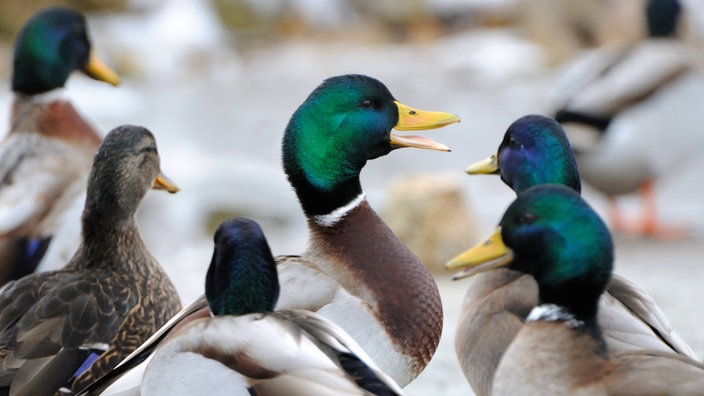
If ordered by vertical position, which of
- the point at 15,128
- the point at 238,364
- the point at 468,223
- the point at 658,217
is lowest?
the point at 658,217

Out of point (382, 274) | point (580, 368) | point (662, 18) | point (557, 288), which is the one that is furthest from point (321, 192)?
point (662, 18)

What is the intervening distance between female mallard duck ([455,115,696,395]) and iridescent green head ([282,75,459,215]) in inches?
10.2

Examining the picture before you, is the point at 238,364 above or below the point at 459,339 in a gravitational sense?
above

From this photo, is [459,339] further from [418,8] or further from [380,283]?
[418,8]

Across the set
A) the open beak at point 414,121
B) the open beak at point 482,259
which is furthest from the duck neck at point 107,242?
the open beak at point 482,259

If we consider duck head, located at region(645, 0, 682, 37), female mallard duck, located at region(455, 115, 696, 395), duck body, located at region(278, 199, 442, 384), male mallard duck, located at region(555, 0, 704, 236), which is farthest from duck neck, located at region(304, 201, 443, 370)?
duck head, located at region(645, 0, 682, 37)

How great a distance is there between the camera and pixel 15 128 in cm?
507

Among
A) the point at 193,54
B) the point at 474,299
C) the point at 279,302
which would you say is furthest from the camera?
the point at 193,54

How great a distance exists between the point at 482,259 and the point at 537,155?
757 millimetres

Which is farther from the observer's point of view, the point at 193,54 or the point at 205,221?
the point at 193,54

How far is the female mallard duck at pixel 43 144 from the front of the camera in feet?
14.9

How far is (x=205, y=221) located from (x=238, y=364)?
625cm

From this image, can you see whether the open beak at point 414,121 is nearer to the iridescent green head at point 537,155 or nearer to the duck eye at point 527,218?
the iridescent green head at point 537,155

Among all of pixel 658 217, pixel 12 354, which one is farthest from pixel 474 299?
pixel 658 217
